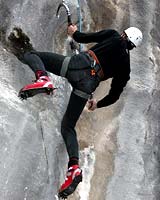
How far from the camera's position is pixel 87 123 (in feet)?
26.9

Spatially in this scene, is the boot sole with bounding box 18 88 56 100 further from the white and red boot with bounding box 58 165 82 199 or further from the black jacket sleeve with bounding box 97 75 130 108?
the black jacket sleeve with bounding box 97 75 130 108

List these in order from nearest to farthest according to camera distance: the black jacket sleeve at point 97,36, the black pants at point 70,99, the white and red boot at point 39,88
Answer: the white and red boot at point 39,88, the black pants at point 70,99, the black jacket sleeve at point 97,36

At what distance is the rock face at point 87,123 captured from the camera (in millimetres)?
6719

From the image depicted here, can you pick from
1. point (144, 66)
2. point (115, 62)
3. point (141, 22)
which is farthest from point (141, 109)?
point (115, 62)

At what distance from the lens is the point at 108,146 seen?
8180 mm

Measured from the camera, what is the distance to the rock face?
22.0ft

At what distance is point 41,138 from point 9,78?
0.83 m

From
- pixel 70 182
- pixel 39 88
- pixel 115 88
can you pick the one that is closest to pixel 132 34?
pixel 115 88

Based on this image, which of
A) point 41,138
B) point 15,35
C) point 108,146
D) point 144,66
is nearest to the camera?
point 41,138

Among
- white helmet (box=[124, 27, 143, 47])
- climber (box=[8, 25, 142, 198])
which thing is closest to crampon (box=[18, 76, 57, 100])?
climber (box=[8, 25, 142, 198])

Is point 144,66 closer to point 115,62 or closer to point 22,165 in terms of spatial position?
point 115,62

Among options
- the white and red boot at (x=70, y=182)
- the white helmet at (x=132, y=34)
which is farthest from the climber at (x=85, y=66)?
the white and red boot at (x=70, y=182)

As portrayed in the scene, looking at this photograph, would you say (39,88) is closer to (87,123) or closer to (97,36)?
(97,36)

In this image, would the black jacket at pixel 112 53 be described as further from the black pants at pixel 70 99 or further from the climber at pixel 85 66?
the black pants at pixel 70 99
